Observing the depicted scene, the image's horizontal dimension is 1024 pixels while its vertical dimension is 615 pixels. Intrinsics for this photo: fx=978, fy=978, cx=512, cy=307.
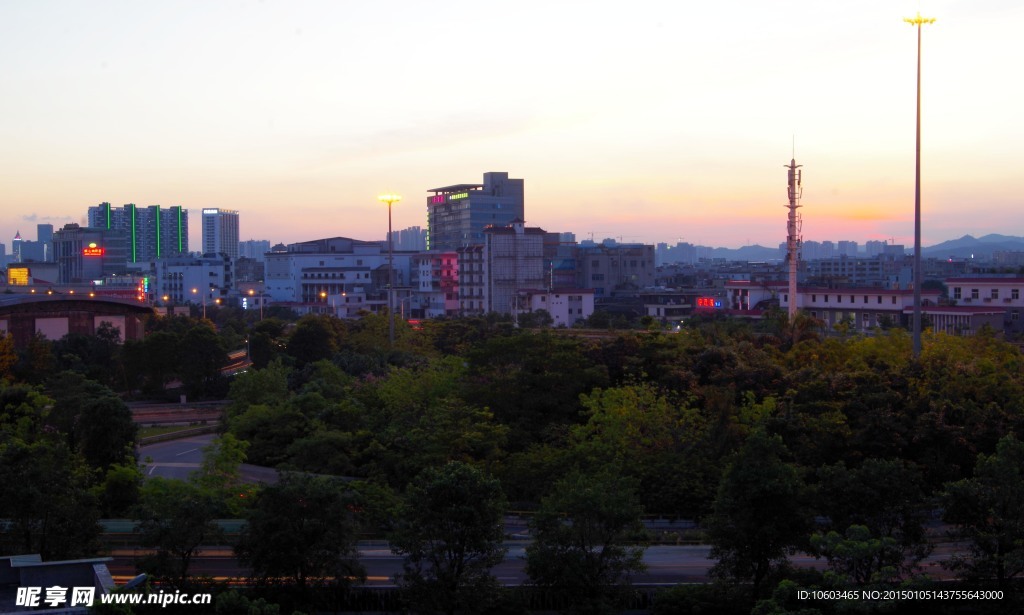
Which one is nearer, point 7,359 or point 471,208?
point 7,359

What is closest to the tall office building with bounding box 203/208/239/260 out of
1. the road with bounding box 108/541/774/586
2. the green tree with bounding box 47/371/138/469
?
the green tree with bounding box 47/371/138/469

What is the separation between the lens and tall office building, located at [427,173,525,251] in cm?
10025

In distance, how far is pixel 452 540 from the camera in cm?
1248

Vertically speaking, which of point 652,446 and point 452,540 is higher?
point 652,446

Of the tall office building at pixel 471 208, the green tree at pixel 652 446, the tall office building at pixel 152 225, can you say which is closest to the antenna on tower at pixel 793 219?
the green tree at pixel 652 446

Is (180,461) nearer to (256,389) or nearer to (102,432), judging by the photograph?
(256,389)

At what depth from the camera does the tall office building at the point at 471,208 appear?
100 meters

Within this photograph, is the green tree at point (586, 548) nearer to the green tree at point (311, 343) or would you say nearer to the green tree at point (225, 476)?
the green tree at point (225, 476)

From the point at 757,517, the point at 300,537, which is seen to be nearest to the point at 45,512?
the point at 300,537

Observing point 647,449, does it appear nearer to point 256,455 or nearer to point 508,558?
point 508,558

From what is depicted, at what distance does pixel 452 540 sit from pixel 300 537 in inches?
75.6

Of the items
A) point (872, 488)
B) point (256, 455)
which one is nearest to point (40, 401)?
point (256, 455)

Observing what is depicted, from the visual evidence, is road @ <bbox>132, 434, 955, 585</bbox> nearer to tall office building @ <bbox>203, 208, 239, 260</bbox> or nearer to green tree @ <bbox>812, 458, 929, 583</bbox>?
green tree @ <bbox>812, 458, 929, 583</bbox>

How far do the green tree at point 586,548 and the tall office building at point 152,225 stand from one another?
122668mm
